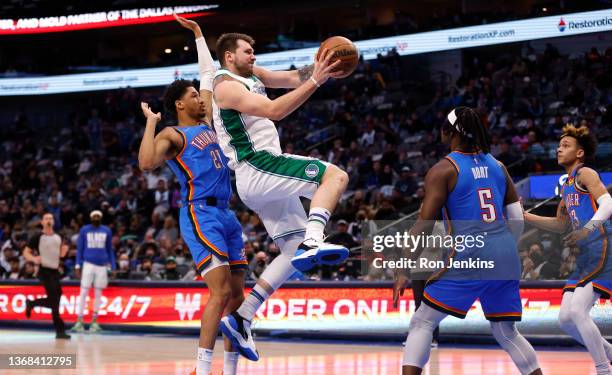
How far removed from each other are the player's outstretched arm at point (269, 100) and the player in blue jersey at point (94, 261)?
1020cm

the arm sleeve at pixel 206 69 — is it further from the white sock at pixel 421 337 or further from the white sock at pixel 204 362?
the white sock at pixel 421 337

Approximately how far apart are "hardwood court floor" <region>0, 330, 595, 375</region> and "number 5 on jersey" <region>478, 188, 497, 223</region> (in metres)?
3.73

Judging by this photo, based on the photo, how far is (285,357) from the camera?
38.2 feet

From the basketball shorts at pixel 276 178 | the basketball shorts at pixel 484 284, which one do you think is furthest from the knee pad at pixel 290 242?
the basketball shorts at pixel 484 284

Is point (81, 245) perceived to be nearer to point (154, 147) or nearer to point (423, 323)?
point (154, 147)

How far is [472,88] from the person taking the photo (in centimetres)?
2248

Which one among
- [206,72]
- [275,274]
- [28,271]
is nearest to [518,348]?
[275,274]

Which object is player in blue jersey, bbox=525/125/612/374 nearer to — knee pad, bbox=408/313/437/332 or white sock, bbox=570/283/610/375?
white sock, bbox=570/283/610/375

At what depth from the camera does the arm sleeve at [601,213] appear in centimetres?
800

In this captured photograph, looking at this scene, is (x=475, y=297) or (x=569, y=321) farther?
(x=569, y=321)

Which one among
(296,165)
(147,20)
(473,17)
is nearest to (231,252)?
(296,165)

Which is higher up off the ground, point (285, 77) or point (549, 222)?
point (285, 77)

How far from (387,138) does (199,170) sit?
14.9m

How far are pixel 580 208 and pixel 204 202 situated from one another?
3.36m
